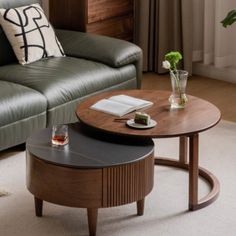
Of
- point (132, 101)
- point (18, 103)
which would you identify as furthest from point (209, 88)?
point (18, 103)

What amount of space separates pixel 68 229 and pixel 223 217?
0.71 metres

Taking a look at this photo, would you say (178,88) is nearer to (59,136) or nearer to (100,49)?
(59,136)

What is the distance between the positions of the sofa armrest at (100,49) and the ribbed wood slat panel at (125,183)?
141 cm

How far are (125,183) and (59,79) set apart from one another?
1.19 meters

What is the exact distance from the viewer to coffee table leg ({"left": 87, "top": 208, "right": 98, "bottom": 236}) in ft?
9.20

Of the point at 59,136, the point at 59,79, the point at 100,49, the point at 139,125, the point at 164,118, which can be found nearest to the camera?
the point at 59,136

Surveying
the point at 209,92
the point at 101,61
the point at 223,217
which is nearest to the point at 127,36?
the point at 209,92

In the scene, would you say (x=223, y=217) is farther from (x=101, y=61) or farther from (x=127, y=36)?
(x=127, y=36)

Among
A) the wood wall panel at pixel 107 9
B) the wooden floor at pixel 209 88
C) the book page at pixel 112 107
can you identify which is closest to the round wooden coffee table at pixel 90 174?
the book page at pixel 112 107

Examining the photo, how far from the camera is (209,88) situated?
5059 millimetres

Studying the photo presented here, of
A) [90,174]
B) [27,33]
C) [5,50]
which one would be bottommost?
[90,174]

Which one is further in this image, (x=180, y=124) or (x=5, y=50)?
(x=5, y=50)

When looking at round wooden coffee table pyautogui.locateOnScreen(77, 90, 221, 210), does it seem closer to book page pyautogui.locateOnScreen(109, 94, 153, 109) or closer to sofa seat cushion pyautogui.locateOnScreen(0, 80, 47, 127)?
book page pyautogui.locateOnScreen(109, 94, 153, 109)

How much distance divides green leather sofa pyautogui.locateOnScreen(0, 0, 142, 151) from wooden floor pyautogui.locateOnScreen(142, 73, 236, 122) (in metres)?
0.65
